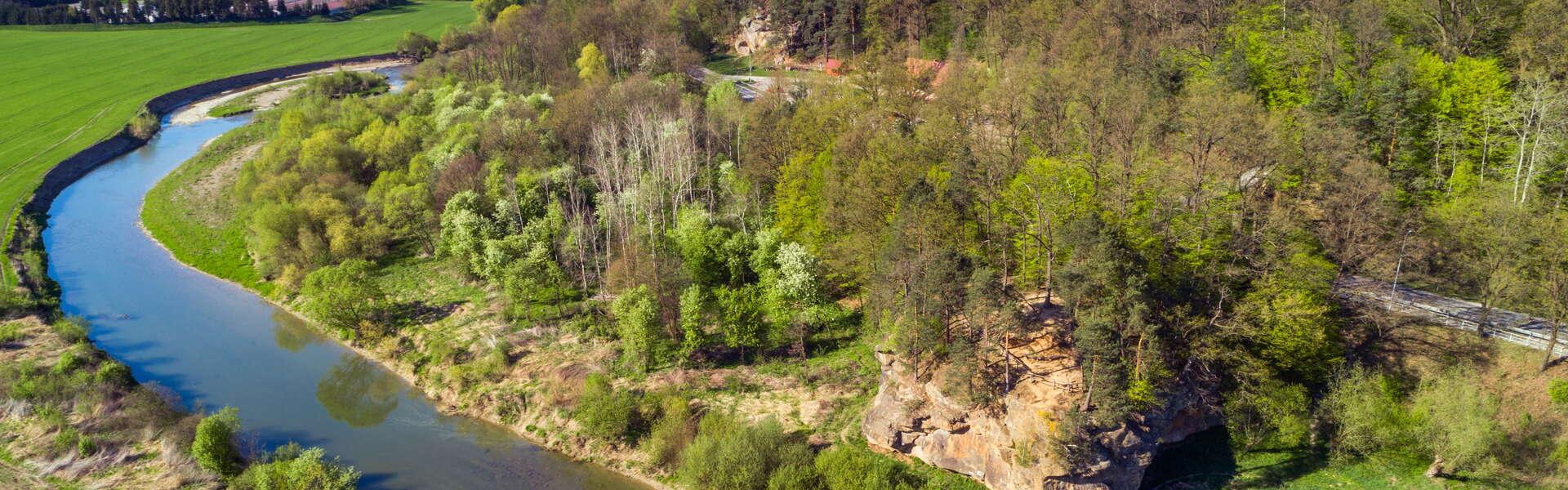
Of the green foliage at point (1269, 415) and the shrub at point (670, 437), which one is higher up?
the green foliage at point (1269, 415)

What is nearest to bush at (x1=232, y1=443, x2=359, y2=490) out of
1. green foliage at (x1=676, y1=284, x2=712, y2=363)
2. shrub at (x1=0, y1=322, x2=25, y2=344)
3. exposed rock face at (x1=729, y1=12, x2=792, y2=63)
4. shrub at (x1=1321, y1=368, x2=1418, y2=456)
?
green foliage at (x1=676, y1=284, x2=712, y2=363)

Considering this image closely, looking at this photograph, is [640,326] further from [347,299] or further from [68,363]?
[68,363]

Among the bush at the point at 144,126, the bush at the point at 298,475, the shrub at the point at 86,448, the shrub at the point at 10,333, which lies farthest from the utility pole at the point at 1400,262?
the bush at the point at 144,126

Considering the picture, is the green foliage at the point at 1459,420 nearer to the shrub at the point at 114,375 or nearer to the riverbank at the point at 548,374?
the riverbank at the point at 548,374

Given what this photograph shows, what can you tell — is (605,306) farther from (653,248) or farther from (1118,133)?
(1118,133)

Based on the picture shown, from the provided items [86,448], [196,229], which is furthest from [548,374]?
[196,229]

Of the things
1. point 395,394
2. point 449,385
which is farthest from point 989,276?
point 395,394
